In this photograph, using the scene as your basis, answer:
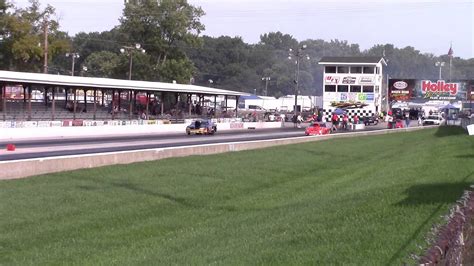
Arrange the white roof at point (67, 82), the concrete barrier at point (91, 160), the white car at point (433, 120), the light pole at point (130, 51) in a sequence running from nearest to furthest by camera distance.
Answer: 1. the concrete barrier at point (91, 160)
2. the white roof at point (67, 82)
3. the white car at point (433, 120)
4. the light pole at point (130, 51)

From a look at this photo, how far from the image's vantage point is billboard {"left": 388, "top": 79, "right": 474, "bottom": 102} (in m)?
86.9

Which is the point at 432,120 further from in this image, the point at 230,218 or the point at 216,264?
the point at 216,264

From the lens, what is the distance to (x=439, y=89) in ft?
288

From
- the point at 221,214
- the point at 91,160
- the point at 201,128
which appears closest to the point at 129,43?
the point at 201,128

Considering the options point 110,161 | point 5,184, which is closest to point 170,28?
point 110,161

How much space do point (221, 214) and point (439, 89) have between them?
247ft

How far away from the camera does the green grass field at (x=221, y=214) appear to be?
391 inches

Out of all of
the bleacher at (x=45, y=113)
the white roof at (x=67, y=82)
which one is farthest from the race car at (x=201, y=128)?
the bleacher at (x=45, y=113)

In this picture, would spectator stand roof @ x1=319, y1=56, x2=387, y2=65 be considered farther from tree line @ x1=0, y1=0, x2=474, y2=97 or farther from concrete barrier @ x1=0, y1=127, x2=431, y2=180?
concrete barrier @ x1=0, y1=127, x2=431, y2=180

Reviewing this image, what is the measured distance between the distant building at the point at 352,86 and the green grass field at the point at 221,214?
70.3 meters

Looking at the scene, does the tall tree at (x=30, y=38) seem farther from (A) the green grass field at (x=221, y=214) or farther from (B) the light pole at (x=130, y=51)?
(A) the green grass field at (x=221, y=214)

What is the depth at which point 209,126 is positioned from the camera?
64.8 meters

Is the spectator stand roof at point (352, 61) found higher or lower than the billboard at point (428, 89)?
higher

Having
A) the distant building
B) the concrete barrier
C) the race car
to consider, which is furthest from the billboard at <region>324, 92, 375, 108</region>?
the concrete barrier
